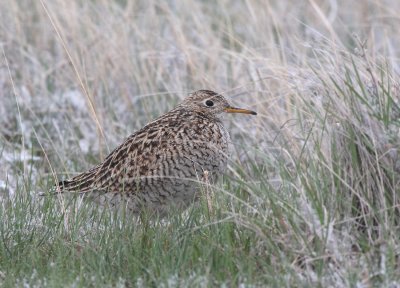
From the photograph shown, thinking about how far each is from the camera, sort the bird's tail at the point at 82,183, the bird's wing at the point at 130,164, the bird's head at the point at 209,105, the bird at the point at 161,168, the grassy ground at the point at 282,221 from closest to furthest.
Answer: the grassy ground at the point at 282,221 < the bird at the point at 161,168 < the bird's wing at the point at 130,164 < the bird's tail at the point at 82,183 < the bird's head at the point at 209,105

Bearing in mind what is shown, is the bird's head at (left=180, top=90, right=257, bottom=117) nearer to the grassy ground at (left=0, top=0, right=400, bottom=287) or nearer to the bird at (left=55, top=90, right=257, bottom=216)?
the bird at (left=55, top=90, right=257, bottom=216)

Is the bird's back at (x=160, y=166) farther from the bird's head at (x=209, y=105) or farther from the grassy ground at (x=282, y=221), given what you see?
the bird's head at (x=209, y=105)

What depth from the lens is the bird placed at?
20.8ft

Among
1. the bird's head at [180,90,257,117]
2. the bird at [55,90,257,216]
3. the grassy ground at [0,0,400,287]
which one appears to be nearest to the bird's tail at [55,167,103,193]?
the bird at [55,90,257,216]

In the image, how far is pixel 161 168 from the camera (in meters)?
6.39

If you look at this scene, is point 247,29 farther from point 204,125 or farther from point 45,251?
point 45,251

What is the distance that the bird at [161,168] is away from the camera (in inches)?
249

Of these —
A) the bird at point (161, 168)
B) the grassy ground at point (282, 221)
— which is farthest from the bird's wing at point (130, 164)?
the grassy ground at point (282, 221)

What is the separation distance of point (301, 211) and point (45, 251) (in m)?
1.50

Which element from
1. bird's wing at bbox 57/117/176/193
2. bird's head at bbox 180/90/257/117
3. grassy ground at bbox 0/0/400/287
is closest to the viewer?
grassy ground at bbox 0/0/400/287

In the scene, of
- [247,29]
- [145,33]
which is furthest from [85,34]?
[247,29]

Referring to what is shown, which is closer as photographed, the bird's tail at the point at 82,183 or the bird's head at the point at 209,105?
the bird's tail at the point at 82,183

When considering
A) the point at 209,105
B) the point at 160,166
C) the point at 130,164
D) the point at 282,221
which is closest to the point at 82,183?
the point at 130,164

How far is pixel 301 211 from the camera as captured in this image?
5168 millimetres
